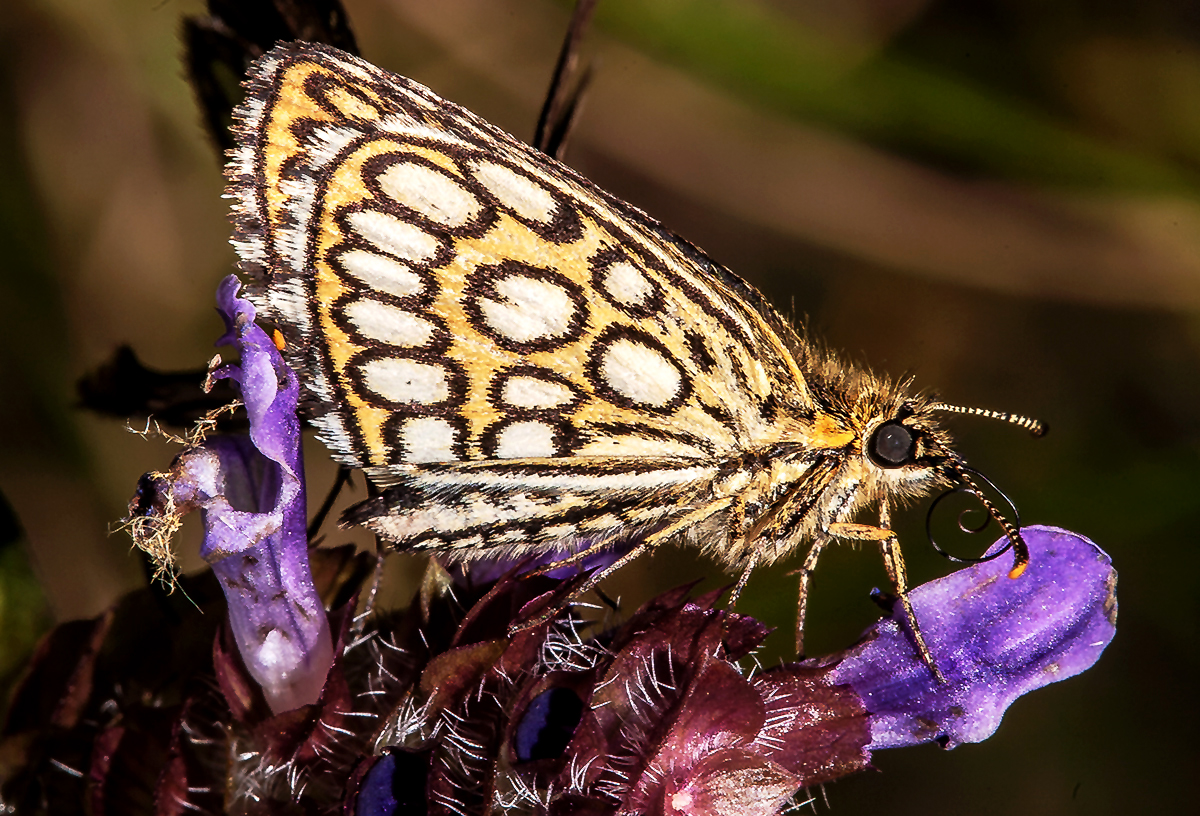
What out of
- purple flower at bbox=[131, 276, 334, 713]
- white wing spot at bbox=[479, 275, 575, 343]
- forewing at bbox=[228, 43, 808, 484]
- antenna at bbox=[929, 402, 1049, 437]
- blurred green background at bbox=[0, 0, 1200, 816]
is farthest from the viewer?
blurred green background at bbox=[0, 0, 1200, 816]

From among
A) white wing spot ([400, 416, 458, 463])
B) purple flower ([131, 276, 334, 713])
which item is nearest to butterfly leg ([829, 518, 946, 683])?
white wing spot ([400, 416, 458, 463])

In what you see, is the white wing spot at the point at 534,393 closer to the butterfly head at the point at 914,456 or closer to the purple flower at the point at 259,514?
the purple flower at the point at 259,514

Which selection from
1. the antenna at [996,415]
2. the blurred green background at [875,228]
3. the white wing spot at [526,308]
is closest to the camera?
the white wing spot at [526,308]

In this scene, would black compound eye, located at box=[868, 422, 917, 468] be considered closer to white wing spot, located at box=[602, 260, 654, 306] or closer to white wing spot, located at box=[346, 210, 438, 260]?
white wing spot, located at box=[602, 260, 654, 306]

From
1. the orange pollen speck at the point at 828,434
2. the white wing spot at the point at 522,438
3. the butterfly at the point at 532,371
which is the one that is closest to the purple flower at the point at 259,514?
the butterfly at the point at 532,371

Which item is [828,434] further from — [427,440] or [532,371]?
[427,440]

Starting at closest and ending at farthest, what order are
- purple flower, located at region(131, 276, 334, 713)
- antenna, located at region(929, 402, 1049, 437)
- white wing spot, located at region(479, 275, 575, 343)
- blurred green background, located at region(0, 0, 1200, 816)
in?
purple flower, located at region(131, 276, 334, 713), white wing spot, located at region(479, 275, 575, 343), antenna, located at region(929, 402, 1049, 437), blurred green background, located at region(0, 0, 1200, 816)
